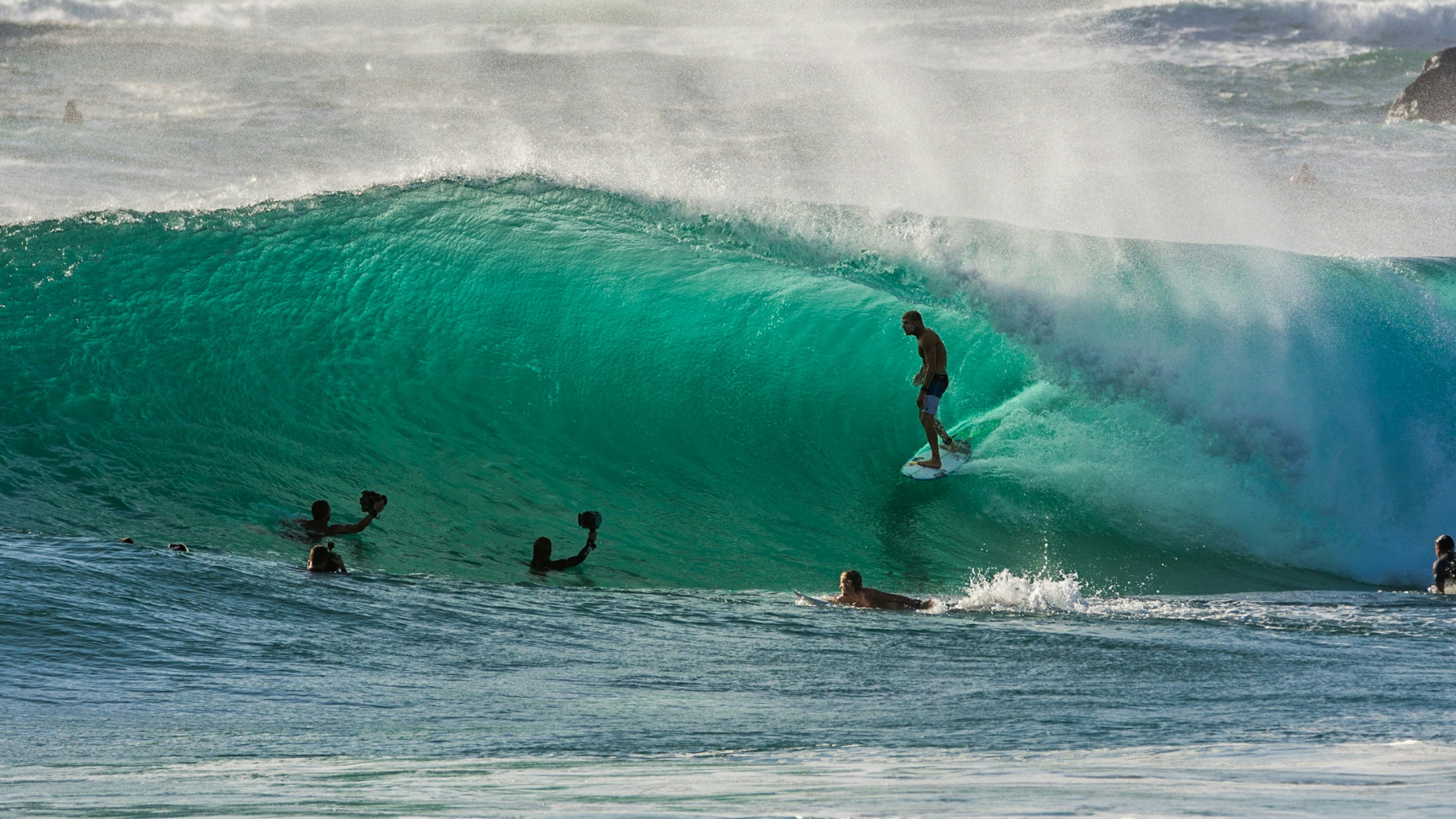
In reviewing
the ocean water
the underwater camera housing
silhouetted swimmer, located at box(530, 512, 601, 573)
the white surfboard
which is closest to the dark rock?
the ocean water

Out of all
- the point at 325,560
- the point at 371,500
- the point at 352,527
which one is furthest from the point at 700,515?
the point at 325,560

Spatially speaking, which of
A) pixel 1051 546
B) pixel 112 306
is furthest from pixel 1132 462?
pixel 112 306

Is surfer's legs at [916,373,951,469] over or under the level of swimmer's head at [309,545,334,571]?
over

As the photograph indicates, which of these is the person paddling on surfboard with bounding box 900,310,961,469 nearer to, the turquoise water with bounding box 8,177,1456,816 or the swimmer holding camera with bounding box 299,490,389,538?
the turquoise water with bounding box 8,177,1456,816

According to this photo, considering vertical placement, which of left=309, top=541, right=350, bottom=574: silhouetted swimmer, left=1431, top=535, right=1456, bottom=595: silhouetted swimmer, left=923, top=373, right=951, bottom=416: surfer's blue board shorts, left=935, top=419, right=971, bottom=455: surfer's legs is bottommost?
left=309, top=541, right=350, bottom=574: silhouetted swimmer

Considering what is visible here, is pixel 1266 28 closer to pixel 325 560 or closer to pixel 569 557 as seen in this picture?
pixel 569 557

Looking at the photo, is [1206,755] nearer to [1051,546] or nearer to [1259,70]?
[1051,546]

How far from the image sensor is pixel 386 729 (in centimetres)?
464

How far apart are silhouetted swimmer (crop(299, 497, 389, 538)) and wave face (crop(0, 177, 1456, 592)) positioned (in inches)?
7.7

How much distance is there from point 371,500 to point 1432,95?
107 ft

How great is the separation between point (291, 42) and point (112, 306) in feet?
88.3

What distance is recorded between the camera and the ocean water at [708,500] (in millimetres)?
4188

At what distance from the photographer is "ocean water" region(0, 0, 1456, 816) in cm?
419

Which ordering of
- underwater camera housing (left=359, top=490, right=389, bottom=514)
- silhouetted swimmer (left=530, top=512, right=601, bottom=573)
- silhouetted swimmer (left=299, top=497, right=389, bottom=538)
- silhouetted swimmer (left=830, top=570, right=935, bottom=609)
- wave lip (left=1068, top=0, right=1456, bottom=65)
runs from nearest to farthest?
1. silhouetted swimmer (left=830, top=570, right=935, bottom=609)
2. silhouetted swimmer (left=530, top=512, right=601, bottom=573)
3. silhouetted swimmer (left=299, top=497, right=389, bottom=538)
4. underwater camera housing (left=359, top=490, right=389, bottom=514)
5. wave lip (left=1068, top=0, right=1456, bottom=65)
